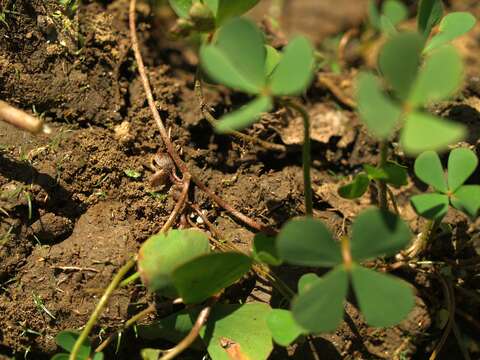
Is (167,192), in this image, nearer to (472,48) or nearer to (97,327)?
(97,327)

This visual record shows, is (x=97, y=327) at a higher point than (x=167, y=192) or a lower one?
lower

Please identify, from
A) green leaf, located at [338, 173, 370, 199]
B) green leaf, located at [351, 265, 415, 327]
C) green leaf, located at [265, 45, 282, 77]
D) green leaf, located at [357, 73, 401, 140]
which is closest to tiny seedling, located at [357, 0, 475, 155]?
green leaf, located at [357, 73, 401, 140]

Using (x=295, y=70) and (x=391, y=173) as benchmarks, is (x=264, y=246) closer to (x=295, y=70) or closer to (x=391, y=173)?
(x=391, y=173)

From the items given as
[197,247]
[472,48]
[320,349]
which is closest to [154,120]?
[197,247]

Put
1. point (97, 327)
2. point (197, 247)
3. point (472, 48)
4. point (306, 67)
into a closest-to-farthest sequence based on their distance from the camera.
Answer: point (306, 67)
point (197, 247)
point (97, 327)
point (472, 48)

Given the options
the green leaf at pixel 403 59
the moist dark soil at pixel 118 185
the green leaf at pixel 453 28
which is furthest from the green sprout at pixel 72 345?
the green leaf at pixel 453 28

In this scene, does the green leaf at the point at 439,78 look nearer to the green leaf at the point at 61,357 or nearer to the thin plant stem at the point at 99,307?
the thin plant stem at the point at 99,307

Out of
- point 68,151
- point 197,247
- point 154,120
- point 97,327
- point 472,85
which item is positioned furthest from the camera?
point 472,85
